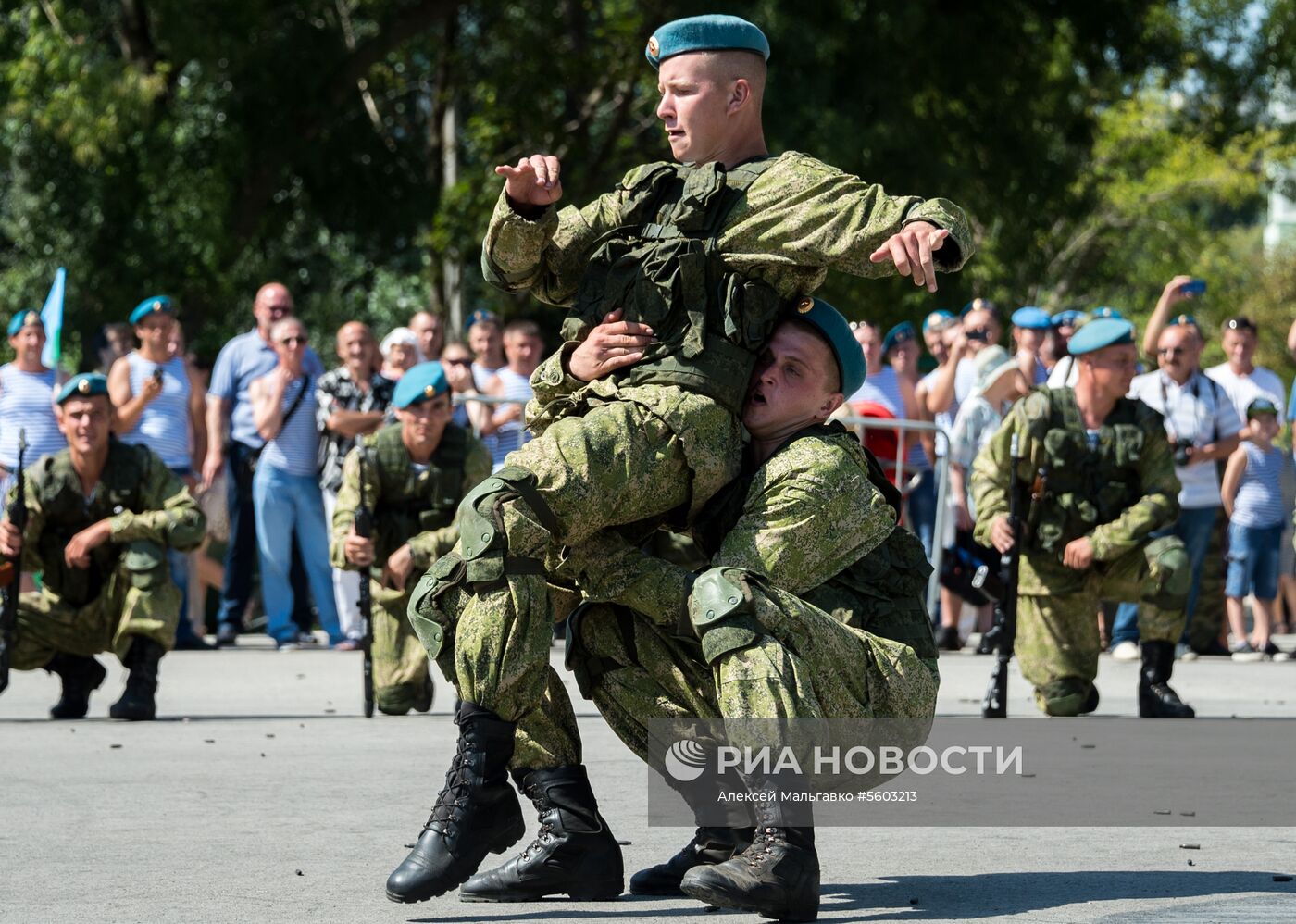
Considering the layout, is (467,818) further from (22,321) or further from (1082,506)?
(22,321)

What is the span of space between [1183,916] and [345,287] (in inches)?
961

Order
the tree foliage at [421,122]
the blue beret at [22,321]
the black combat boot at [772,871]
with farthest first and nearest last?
the tree foliage at [421,122] → the blue beret at [22,321] → the black combat boot at [772,871]

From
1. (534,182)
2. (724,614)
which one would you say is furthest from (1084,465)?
(724,614)

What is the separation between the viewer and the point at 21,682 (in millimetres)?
11148

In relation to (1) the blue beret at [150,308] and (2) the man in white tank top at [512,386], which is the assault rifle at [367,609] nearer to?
(2) the man in white tank top at [512,386]

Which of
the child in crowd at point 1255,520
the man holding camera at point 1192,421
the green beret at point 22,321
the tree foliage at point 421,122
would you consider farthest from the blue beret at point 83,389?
the tree foliage at point 421,122

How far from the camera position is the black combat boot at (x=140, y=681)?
921cm

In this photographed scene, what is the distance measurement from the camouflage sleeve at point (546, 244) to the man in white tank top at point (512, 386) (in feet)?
23.3

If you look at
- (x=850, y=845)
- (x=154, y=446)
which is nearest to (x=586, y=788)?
(x=850, y=845)

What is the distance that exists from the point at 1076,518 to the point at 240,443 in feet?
19.0

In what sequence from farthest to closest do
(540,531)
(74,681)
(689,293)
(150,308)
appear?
(150,308), (74,681), (689,293), (540,531)

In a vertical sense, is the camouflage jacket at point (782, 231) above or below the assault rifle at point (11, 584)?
above

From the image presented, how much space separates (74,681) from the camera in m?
9.43

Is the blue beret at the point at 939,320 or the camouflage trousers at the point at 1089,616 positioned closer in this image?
the camouflage trousers at the point at 1089,616
